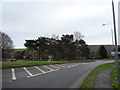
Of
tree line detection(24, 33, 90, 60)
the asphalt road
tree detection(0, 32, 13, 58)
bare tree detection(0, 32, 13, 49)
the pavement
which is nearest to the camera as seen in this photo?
the pavement

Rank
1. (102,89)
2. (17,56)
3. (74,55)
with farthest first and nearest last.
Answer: (17,56)
(74,55)
(102,89)

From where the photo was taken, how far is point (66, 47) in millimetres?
56219

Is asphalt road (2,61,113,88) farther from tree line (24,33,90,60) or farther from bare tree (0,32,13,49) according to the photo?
tree line (24,33,90,60)

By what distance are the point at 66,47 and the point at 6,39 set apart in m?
21.1

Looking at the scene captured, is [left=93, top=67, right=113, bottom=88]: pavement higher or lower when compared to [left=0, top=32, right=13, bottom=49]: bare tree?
lower

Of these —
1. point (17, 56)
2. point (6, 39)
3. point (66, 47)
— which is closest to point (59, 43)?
point (66, 47)

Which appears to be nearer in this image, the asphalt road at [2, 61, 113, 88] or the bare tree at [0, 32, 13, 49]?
the asphalt road at [2, 61, 113, 88]

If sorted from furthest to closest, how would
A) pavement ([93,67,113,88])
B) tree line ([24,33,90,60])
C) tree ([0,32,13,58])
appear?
1. tree line ([24,33,90,60])
2. tree ([0,32,13,58])
3. pavement ([93,67,113,88])

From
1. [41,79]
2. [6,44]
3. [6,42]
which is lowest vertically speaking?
[41,79]

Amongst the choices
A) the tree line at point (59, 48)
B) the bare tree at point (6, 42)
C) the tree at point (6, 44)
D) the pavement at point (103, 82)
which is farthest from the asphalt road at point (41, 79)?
the tree line at point (59, 48)

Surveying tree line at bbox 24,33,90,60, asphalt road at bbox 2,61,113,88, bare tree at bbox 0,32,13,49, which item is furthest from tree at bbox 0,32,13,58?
asphalt road at bbox 2,61,113,88

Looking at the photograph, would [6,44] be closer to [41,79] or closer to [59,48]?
[59,48]

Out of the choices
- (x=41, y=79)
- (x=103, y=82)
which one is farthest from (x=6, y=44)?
(x=103, y=82)

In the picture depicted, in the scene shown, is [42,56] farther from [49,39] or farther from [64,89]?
[64,89]
